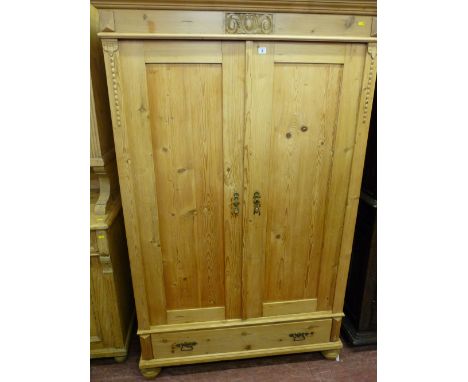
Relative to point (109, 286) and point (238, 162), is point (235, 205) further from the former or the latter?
point (109, 286)

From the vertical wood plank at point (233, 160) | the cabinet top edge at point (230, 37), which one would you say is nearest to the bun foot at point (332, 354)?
the vertical wood plank at point (233, 160)

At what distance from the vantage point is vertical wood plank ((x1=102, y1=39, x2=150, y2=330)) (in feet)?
3.77

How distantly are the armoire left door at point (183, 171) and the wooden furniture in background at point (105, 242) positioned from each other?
19 cm

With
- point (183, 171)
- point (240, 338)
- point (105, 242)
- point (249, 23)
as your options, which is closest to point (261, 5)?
point (249, 23)

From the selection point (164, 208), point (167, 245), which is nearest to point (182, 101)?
point (164, 208)

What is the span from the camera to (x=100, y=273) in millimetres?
1557

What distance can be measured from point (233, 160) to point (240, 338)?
100cm

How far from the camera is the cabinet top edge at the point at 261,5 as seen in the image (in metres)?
1.10

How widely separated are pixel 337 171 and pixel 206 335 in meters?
1.10

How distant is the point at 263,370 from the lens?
1.70 metres

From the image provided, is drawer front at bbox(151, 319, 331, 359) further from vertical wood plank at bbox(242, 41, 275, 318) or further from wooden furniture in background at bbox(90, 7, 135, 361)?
wooden furniture in background at bbox(90, 7, 135, 361)

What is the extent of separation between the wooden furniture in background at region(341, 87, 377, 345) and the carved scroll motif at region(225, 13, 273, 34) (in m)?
0.80

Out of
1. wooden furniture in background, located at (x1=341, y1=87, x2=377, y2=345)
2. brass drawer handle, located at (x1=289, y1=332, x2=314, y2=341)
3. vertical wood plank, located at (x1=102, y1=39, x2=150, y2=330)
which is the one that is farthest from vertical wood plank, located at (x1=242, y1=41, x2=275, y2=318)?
wooden furniture in background, located at (x1=341, y1=87, x2=377, y2=345)

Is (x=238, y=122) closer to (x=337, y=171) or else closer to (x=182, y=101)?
(x=182, y=101)
